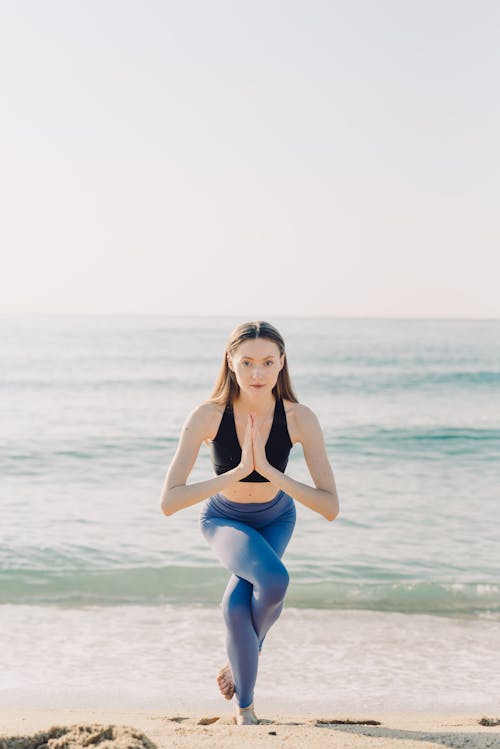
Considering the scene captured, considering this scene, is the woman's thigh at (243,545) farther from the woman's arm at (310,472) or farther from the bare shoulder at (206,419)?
the bare shoulder at (206,419)

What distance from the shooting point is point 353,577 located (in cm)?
825

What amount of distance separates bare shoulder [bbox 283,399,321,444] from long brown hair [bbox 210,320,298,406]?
0.36 ft

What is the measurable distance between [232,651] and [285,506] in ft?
2.66

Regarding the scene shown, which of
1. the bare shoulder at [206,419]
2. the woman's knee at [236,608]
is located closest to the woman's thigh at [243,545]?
the woman's knee at [236,608]

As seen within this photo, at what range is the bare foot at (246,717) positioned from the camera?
4277 millimetres

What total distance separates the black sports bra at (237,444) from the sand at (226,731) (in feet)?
4.06

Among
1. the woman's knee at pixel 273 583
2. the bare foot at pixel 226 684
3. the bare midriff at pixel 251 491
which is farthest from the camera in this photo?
the bare midriff at pixel 251 491

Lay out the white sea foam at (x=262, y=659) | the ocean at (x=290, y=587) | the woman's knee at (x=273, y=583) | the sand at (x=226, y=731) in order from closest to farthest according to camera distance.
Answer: the sand at (x=226, y=731) → the woman's knee at (x=273, y=583) → the white sea foam at (x=262, y=659) → the ocean at (x=290, y=587)

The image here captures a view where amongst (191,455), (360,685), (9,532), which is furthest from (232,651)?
(9,532)

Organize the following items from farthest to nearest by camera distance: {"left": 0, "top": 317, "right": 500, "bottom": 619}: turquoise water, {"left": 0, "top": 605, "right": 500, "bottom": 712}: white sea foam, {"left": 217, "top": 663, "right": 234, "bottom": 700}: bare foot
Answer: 1. {"left": 0, "top": 317, "right": 500, "bottom": 619}: turquoise water
2. {"left": 0, "top": 605, "right": 500, "bottom": 712}: white sea foam
3. {"left": 217, "top": 663, "right": 234, "bottom": 700}: bare foot

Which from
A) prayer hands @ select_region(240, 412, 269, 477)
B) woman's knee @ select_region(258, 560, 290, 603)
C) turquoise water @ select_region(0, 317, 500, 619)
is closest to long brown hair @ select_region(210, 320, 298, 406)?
prayer hands @ select_region(240, 412, 269, 477)

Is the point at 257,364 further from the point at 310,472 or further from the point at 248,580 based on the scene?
the point at 248,580

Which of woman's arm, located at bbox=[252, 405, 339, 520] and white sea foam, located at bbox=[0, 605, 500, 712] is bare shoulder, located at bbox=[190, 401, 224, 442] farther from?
white sea foam, located at bbox=[0, 605, 500, 712]

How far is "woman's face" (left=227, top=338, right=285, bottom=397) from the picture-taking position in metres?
4.40
